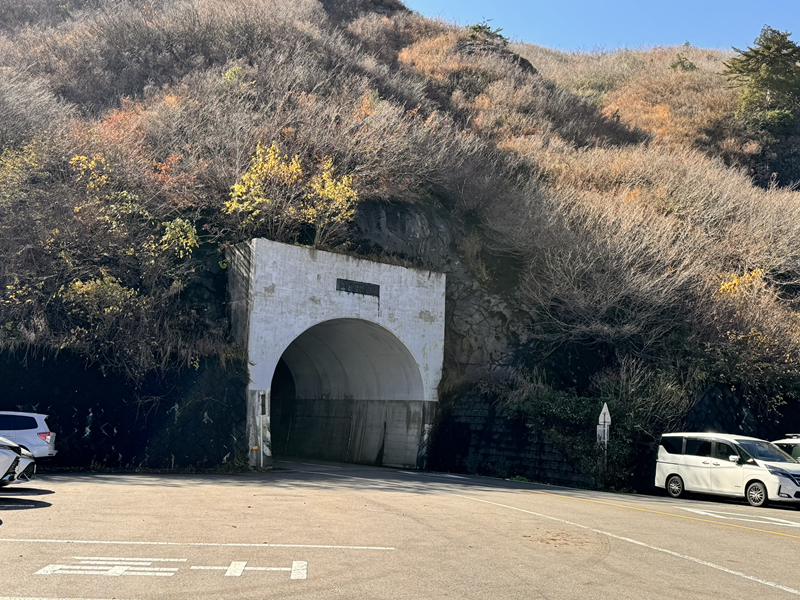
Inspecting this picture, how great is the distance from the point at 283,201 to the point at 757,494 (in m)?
15.7

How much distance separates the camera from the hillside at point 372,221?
2158 cm

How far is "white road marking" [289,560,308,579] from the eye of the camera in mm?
6848

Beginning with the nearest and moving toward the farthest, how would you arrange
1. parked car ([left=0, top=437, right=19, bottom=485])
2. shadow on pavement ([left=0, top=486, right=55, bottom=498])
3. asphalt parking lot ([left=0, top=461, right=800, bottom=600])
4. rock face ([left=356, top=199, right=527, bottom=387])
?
asphalt parking lot ([left=0, top=461, right=800, bottom=600])
parked car ([left=0, top=437, right=19, bottom=485])
shadow on pavement ([left=0, top=486, right=55, bottom=498])
rock face ([left=356, top=199, right=527, bottom=387])

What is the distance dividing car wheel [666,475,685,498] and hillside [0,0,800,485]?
1880mm

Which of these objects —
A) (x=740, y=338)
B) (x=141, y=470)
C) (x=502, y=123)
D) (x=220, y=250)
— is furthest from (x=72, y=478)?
(x=502, y=123)

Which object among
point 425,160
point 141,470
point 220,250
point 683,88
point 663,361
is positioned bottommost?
point 141,470

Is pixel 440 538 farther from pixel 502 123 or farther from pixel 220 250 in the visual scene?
pixel 502 123

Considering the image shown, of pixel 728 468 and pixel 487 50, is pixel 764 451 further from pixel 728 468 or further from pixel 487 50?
pixel 487 50

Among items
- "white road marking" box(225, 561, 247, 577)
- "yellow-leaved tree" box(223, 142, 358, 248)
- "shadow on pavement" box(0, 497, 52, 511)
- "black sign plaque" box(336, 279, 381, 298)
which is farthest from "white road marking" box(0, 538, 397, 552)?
"yellow-leaved tree" box(223, 142, 358, 248)

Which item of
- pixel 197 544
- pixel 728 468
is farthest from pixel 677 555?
pixel 728 468

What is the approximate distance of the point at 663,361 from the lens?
76.5ft

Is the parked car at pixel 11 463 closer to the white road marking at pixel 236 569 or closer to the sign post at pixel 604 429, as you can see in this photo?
the white road marking at pixel 236 569

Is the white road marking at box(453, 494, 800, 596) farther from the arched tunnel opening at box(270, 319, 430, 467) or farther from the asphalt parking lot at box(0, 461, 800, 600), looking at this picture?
the arched tunnel opening at box(270, 319, 430, 467)

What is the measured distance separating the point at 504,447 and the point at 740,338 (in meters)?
8.10
